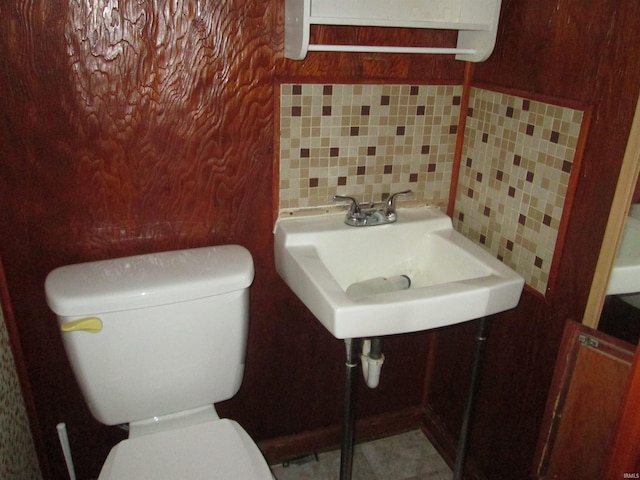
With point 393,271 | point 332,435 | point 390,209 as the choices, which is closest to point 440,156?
point 390,209

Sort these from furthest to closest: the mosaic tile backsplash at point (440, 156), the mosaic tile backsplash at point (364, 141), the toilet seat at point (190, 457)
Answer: the mosaic tile backsplash at point (364, 141), the mosaic tile backsplash at point (440, 156), the toilet seat at point (190, 457)

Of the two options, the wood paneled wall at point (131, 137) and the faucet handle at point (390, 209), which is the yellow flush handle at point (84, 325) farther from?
the faucet handle at point (390, 209)

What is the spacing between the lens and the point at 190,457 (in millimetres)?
1195

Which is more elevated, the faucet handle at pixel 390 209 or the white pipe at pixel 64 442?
the faucet handle at pixel 390 209

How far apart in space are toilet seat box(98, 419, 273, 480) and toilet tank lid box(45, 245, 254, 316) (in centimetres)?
33

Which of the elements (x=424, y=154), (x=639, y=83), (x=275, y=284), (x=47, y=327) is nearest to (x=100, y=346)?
(x=47, y=327)

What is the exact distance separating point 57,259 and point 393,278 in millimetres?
897

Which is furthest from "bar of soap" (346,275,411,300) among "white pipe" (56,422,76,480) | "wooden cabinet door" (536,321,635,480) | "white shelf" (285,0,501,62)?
"white pipe" (56,422,76,480)

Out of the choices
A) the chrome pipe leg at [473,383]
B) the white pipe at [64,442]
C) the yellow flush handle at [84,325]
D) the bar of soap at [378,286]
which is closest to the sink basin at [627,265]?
the chrome pipe leg at [473,383]

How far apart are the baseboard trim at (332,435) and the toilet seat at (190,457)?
540 mm

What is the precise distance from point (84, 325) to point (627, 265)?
120cm

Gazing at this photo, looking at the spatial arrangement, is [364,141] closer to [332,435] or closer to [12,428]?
[332,435]

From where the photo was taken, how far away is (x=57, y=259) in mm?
1334

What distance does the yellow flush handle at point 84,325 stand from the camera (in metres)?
1.15
